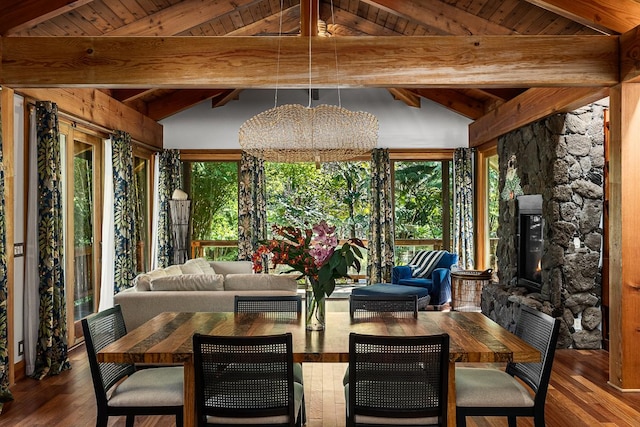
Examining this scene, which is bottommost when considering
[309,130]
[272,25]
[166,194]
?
[166,194]

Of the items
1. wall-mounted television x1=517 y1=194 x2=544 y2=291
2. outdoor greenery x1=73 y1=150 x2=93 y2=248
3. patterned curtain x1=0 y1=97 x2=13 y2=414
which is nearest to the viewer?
patterned curtain x1=0 y1=97 x2=13 y2=414

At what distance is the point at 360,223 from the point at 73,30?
7378mm

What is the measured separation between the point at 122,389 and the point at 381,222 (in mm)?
6685

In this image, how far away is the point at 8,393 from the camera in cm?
421

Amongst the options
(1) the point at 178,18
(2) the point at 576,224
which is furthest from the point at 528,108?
(1) the point at 178,18

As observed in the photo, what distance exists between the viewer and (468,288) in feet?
25.8

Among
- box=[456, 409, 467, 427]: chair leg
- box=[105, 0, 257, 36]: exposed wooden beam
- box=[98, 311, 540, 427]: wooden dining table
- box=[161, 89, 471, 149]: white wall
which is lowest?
box=[456, 409, 467, 427]: chair leg

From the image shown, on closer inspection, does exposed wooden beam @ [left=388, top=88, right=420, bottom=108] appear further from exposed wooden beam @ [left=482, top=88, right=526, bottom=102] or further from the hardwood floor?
the hardwood floor

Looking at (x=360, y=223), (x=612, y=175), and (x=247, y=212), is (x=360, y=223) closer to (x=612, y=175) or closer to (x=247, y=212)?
(x=247, y=212)

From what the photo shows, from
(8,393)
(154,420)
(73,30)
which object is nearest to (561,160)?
(154,420)

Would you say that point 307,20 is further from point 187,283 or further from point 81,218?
point 81,218

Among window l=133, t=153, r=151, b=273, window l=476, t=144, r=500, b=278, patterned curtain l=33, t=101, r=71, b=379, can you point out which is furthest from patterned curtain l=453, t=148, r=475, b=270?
patterned curtain l=33, t=101, r=71, b=379

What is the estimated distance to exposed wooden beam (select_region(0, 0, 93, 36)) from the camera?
438 cm

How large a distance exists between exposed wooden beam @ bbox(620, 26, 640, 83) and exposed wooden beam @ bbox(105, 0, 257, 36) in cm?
362
